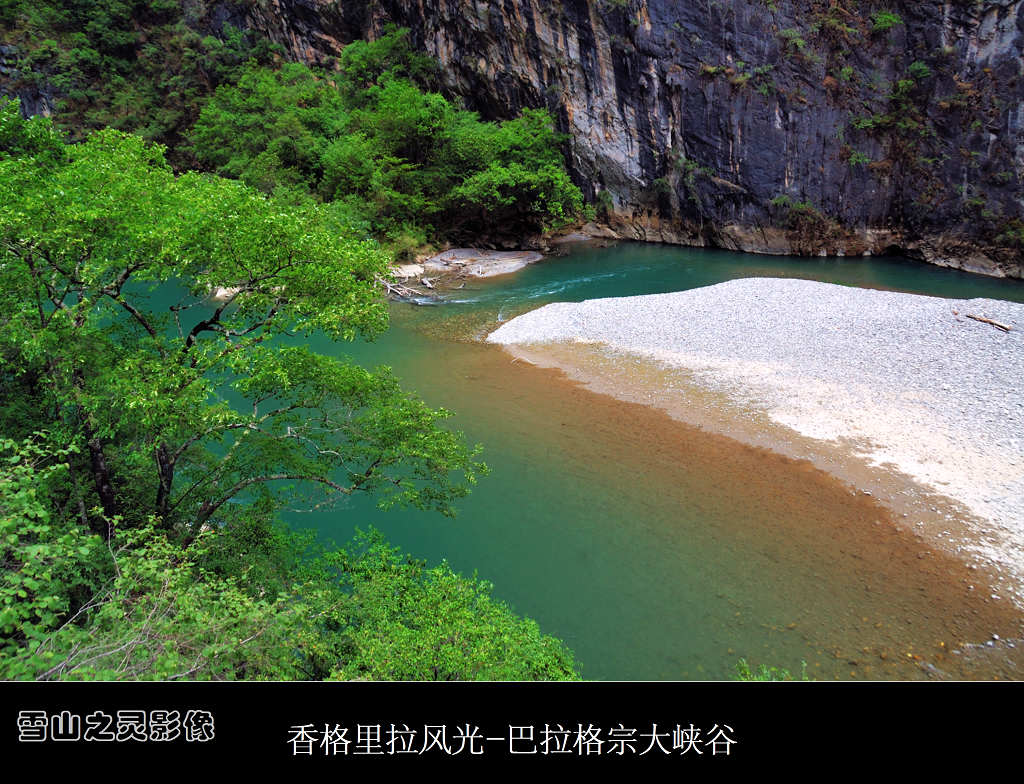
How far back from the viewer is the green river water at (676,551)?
6832 millimetres

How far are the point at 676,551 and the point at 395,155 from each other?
25095 millimetres

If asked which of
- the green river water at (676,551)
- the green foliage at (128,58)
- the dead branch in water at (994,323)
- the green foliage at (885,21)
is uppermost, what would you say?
the green foliage at (128,58)

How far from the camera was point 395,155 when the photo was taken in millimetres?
27578

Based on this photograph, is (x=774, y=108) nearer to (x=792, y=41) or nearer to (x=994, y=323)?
(x=792, y=41)

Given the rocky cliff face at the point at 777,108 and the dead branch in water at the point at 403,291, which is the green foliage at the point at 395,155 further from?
the dead branch in water at the point at 403,291

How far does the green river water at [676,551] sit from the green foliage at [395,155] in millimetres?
15582

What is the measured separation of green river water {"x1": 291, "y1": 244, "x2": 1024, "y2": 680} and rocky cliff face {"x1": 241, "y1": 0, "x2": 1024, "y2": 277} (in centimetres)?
1979

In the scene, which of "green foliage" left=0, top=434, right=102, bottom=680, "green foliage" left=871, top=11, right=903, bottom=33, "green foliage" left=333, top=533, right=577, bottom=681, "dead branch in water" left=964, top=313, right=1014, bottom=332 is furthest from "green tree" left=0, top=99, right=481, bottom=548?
"green foliage" left=871, top=11, right=903, bottom=33

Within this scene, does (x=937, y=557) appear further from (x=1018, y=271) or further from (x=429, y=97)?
Result: (x=429, y=97)

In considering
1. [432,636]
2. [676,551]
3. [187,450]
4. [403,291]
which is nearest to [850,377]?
[676,551]

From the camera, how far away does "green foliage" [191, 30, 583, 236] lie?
84.2 feet

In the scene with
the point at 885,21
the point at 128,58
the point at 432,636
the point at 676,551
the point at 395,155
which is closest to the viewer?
the point at 432,636

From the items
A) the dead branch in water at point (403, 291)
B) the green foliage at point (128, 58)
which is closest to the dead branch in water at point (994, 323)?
the dead branch in water at point (403, 291)

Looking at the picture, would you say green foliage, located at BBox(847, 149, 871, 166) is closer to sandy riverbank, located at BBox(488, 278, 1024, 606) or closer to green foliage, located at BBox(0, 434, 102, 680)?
sandy riverbank, located at BBox(488, 278, 1024, 606)
